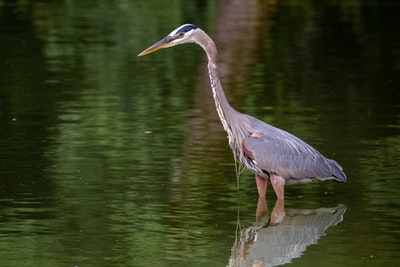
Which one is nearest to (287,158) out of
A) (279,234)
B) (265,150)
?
(265,150)

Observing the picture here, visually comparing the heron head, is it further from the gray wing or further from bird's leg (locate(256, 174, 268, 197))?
bird's leg (locate(256, 174, 268, 197))

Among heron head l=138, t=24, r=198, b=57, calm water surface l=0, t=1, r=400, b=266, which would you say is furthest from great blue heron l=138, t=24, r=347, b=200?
calm water surface l=0, t=1, r=400, b=266

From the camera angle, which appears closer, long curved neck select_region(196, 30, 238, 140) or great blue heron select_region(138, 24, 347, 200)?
great blue heron select_region(138, 24, 347, 200)

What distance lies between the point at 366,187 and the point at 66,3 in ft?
55.8

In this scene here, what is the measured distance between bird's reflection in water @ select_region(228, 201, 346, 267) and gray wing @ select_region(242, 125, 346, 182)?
0.94ft

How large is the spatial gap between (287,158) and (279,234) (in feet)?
3.09

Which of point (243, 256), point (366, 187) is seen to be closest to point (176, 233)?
point (243, 256)

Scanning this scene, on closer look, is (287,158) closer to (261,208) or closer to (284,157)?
(284,157)

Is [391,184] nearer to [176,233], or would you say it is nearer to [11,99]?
[176,233]

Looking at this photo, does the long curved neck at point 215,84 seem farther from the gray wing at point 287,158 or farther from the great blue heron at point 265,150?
the gray wing at point 287,158

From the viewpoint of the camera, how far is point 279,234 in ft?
30.0

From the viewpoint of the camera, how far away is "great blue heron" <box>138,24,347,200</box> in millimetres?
9883

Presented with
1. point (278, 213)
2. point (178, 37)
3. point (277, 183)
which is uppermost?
point (178, 37)

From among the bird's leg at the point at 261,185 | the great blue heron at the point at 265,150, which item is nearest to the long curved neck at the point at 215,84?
the great blue heron at the point at 265,150
